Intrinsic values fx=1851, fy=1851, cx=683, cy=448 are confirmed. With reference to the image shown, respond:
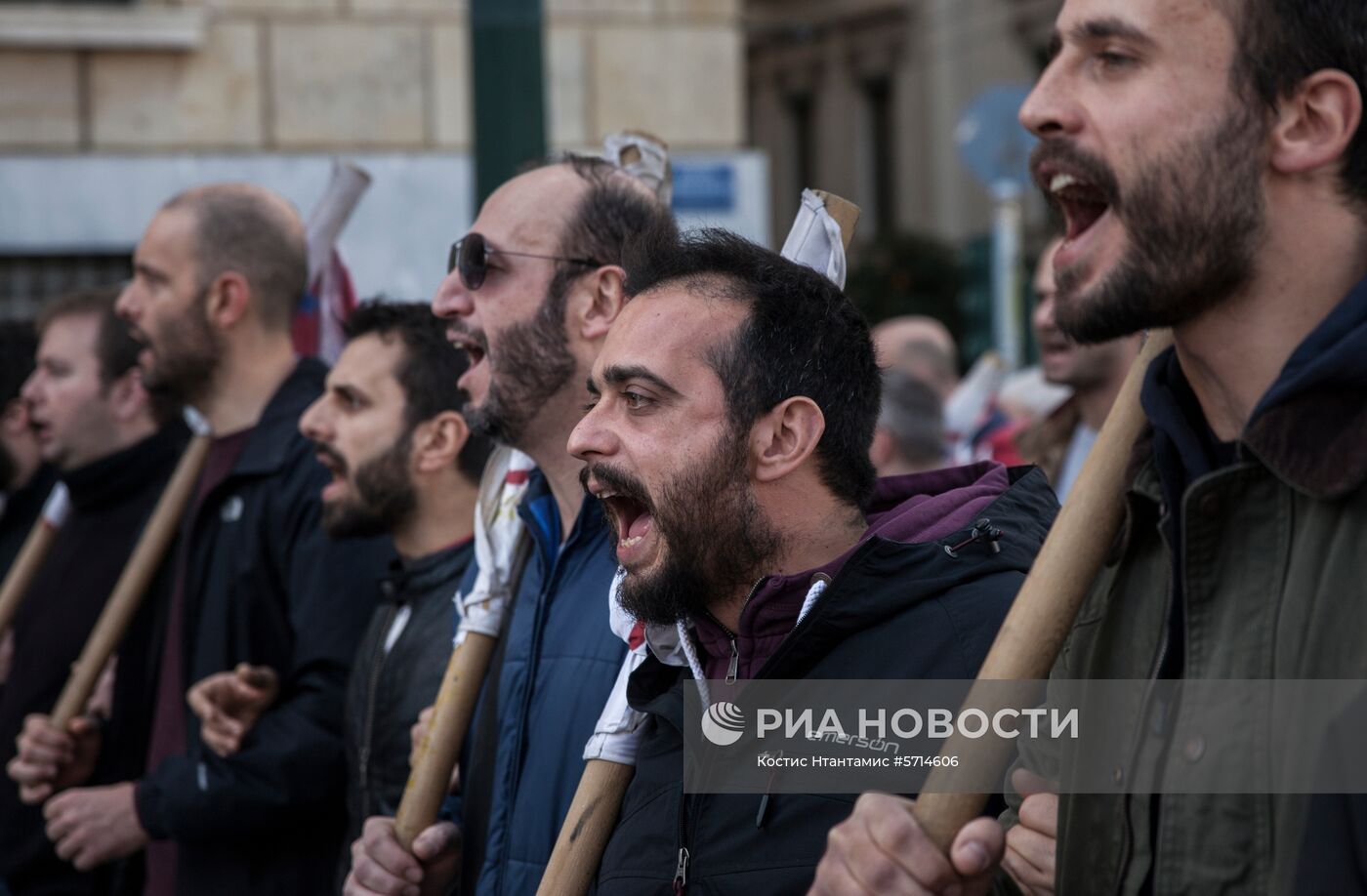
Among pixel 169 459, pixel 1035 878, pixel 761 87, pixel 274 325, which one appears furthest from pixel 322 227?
pixel 761 87

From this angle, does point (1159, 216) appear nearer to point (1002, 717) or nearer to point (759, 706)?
point (1002, 717)

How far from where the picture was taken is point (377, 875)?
3.35 metres

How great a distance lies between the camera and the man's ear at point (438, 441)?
4.34 meters

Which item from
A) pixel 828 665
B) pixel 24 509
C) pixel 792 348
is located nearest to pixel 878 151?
pixel 24 509

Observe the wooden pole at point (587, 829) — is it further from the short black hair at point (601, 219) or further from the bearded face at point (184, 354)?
the bearded face at point (184, 354)

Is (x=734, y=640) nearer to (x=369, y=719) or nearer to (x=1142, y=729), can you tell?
(x=1142, y=729)

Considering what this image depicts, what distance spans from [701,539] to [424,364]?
1903 mm

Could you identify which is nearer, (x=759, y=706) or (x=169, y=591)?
(x=759, y=706)

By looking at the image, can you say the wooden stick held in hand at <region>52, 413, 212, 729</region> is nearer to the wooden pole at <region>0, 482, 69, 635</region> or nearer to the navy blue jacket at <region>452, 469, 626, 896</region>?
the wooden pole at <region>0, 482, 69, 635</region>

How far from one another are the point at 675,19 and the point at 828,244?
29.5ft

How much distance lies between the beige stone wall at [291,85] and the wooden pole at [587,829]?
8.64 meters

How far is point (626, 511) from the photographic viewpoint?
2.84m

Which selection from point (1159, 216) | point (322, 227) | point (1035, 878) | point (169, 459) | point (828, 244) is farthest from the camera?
point (169, 459)

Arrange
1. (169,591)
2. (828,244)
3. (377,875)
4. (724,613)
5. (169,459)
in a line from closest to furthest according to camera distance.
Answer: (724,613) < (828,244) < (377,875) < (169,591) < (169,459)
